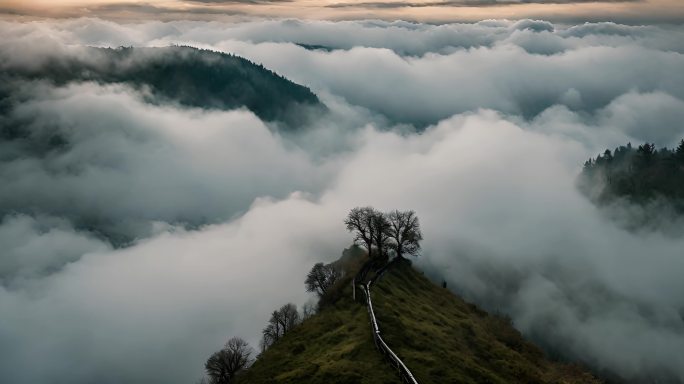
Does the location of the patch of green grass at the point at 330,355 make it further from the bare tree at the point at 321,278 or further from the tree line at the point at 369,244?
the bare tree at the point at 321,278

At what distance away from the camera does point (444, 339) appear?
6400 cm

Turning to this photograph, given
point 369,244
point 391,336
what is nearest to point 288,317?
point 369,244

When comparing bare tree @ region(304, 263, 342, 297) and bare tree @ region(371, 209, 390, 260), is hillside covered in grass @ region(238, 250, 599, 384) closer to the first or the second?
bare tree @ region(371, 209, 390, 260)

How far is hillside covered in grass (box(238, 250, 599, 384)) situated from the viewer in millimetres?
51062

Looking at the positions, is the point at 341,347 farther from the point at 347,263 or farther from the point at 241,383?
the point at 347,263

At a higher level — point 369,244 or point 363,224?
point 363,224

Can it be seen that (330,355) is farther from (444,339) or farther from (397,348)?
(444,339)

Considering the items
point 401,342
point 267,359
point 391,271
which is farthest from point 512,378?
point 391,271

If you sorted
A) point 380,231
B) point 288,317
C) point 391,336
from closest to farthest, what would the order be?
point 391,336
point 380,231
point 288,317

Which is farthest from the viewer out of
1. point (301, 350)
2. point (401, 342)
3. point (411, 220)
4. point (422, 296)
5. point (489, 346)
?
point (411, 220)

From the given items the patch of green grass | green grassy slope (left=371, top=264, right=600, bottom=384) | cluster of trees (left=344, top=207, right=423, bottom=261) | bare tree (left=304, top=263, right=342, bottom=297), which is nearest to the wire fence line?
the patch of green grass

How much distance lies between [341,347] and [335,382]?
9650 mm

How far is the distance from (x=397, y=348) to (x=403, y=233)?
4872 cm

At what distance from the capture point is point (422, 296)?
90312mm
